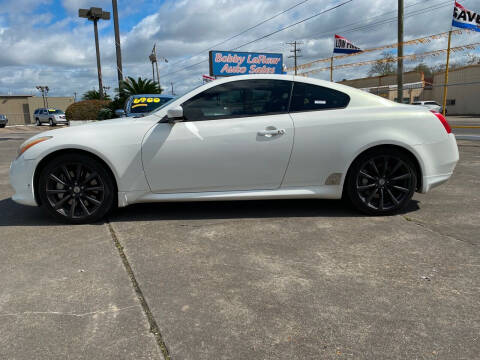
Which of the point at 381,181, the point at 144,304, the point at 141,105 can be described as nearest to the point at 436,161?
the point at 381,181

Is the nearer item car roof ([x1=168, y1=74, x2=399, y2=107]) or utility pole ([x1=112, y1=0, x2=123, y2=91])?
car roof ([x1=168, y1=74, x2=399, y2=107])

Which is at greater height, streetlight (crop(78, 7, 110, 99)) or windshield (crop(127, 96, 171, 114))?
streetlight (crop(78, 7, 110, 99))

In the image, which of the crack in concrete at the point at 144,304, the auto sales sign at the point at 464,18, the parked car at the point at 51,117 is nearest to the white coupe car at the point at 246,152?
the crack in concrete at the point at 144,304

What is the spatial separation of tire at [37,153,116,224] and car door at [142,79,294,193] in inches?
18.9

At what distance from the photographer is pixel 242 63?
25.4m

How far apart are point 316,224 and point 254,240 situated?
773 millimetres

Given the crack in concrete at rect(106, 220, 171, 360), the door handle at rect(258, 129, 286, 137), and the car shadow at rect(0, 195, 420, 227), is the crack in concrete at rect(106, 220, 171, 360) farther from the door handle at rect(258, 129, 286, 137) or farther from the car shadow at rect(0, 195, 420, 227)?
the door handle at rect(258, 129, 286, 137)

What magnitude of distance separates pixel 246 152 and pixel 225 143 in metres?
0.23

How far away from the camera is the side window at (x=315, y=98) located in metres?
3.97

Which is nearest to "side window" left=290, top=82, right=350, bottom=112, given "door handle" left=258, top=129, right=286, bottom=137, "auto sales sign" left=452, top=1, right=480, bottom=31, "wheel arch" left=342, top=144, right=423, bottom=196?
"door handle" left=258, top=129, right=286, bottom=137

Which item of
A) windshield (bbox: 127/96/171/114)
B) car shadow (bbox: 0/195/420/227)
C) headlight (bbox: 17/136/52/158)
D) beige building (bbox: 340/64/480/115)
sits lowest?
car shadow (bbox: 0/195/420/227)

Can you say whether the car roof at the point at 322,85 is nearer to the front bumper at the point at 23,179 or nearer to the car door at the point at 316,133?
the car door at the point at 316,133

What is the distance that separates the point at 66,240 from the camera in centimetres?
347

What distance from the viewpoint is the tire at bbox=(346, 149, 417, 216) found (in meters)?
3.96
